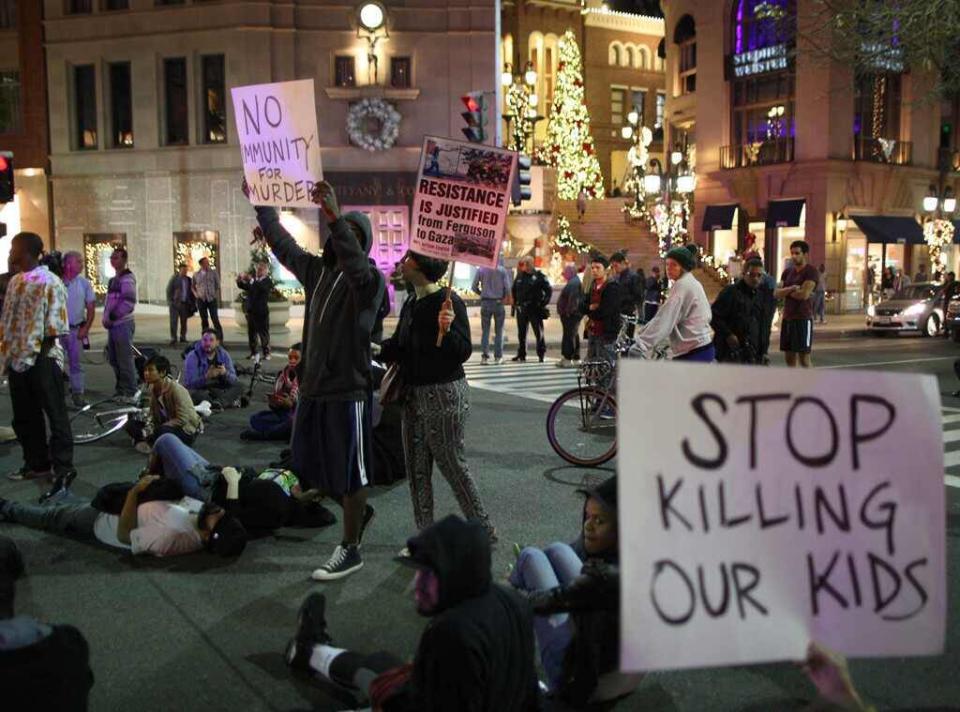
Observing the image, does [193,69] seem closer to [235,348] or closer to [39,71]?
[39,71]

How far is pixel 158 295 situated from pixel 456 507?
26.9 meters

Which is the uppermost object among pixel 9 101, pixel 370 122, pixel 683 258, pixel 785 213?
pixel 9 101

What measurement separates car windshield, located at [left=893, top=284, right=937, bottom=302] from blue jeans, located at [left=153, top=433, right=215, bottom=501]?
863 inches

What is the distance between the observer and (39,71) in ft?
105

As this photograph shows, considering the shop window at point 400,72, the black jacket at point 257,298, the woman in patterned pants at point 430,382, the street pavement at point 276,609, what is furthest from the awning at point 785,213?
the woman in patterned pants at point 430,382

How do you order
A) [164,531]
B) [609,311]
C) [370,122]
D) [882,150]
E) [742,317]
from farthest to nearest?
[882,150] < [370,122] < [609,311] < [742,317] < [164,531]

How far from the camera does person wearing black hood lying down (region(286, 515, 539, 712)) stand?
279cm

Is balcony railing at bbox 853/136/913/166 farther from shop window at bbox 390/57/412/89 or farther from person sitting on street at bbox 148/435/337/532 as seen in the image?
person sitting on street at bbox 148/435/337/532

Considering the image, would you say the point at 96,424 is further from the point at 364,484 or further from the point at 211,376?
the point at 364,484

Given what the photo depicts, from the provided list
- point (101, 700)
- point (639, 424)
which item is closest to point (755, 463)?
point (639, 424)

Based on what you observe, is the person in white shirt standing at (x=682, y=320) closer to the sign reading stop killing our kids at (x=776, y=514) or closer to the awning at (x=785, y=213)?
the sign reading stop killing our kids at (x=776, y=514)

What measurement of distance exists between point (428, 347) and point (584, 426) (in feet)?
13.1

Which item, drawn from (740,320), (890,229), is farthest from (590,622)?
(890,229)

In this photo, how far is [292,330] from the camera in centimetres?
2339
